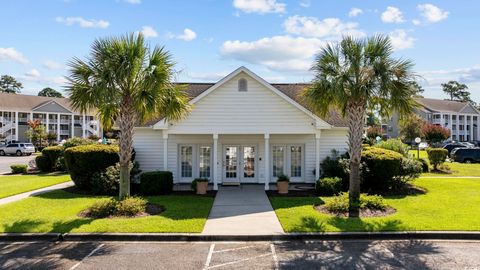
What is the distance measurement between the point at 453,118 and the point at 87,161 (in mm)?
89313

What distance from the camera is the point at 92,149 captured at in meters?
16.3

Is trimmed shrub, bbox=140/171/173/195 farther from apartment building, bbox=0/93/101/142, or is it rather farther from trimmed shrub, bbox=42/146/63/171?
apartment building, bbox=0/93/101/142

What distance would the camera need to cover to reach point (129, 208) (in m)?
11.6

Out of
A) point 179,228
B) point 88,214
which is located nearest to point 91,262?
point 179,228

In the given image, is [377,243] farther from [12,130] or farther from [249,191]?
[12,130]

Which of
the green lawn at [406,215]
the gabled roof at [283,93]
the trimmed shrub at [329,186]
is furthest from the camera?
the gabled roof at [283,93]

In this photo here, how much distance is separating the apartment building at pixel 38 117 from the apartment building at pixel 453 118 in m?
67.5

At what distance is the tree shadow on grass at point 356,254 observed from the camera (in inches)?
297

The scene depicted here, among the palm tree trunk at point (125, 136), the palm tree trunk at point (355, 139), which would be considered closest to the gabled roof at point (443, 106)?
the palm tree trunk at point (355, 139)

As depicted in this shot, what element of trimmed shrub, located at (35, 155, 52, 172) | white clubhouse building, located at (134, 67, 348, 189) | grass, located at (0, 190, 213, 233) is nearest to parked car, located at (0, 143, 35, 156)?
trimmed shrub, located at (35, 155, 52, 172)

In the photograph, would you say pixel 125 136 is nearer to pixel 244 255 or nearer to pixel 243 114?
pixel 244 255

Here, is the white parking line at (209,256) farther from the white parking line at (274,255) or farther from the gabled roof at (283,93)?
the gabled roof at (283,93)

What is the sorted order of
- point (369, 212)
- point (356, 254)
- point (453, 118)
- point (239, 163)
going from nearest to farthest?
point (356, 254) < point (369, 212) < point (239, 163) < point (453, 118)

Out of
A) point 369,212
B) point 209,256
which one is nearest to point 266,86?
point 369,212
